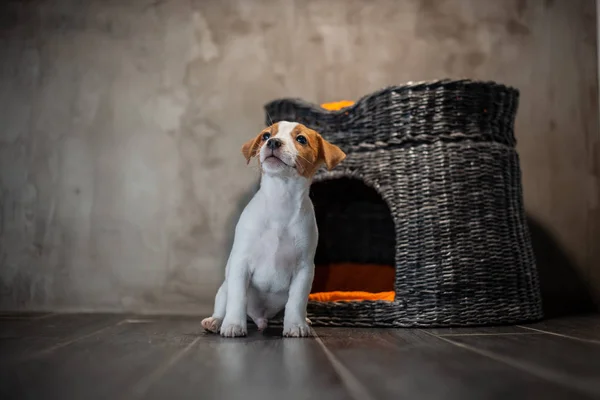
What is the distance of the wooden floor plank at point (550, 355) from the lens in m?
0.96

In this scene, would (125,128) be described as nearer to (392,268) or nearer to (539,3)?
(392,268)

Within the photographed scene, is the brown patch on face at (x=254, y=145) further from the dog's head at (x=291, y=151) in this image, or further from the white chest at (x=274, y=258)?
the white chest at (x=274, y=258)

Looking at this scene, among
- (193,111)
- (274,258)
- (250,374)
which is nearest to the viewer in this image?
(250,374)

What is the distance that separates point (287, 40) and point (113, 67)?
0.86 m

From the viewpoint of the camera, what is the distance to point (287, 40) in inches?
105

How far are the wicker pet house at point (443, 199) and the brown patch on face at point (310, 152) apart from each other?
34 cm

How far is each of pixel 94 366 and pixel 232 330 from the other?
1.70 feet

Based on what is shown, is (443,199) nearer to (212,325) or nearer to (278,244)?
(278,244)

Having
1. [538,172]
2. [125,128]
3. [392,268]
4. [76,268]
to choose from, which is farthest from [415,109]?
[76,268]

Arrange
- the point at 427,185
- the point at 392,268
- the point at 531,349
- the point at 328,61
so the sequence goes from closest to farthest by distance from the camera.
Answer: the point at 531,349 → the point at 427,185 → the point at 392,268 → the point at 328,61

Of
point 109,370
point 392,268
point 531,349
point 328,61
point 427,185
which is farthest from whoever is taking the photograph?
point 328,61

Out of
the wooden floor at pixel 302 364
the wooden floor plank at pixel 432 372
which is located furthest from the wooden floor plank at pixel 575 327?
the wooden floor plank at pixel 432 372

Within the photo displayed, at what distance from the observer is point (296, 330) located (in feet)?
5.22

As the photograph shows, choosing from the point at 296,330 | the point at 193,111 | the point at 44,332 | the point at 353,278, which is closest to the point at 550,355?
the point at 296,330
